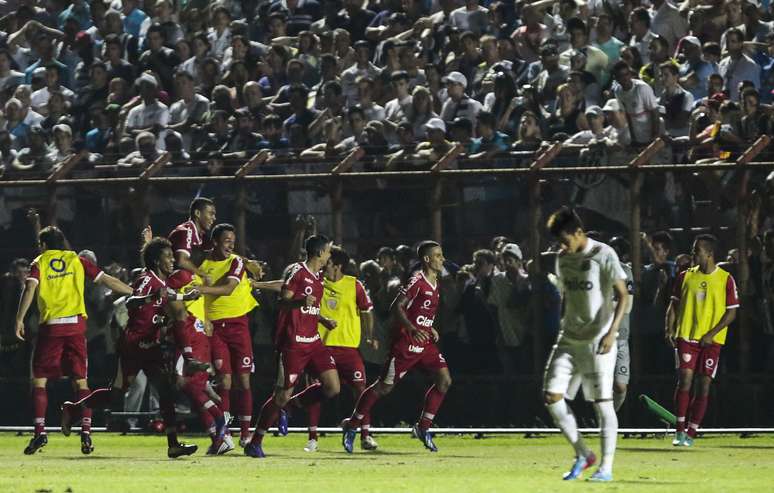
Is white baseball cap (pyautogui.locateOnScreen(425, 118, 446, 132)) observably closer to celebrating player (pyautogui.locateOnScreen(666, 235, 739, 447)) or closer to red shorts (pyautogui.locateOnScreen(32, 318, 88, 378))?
celebrating player (pyautogui.locateOnScreen(666, 235, 739, 447))

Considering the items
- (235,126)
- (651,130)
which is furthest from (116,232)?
(651,130)

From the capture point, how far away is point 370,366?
20.6 m

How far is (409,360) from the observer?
1816cm

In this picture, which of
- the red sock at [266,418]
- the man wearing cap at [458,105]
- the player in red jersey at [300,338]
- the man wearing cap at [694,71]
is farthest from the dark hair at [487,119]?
the red sock at [266,418]

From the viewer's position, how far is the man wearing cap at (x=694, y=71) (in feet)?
68.9

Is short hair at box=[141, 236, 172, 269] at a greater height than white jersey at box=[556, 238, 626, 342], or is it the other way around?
white jersey at box=[556, 238, 626, 342]

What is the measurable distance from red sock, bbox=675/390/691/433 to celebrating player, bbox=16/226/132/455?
5.72m

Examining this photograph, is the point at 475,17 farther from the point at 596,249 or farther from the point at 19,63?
Answer: the point at 596,249

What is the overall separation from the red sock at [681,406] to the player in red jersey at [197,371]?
14.8 feet

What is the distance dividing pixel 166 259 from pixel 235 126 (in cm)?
674

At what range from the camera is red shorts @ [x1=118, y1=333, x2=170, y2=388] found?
55.1ft

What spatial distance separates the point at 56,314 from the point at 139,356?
1.84 meters

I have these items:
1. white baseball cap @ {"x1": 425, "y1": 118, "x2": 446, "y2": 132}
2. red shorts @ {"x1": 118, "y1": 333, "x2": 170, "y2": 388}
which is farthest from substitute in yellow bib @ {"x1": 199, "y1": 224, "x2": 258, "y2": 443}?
white baseball cap @ {"x1": 425, "y1": 118, "x2": 446, "y2": 132}

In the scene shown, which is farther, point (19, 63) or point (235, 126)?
point (19, 63)
